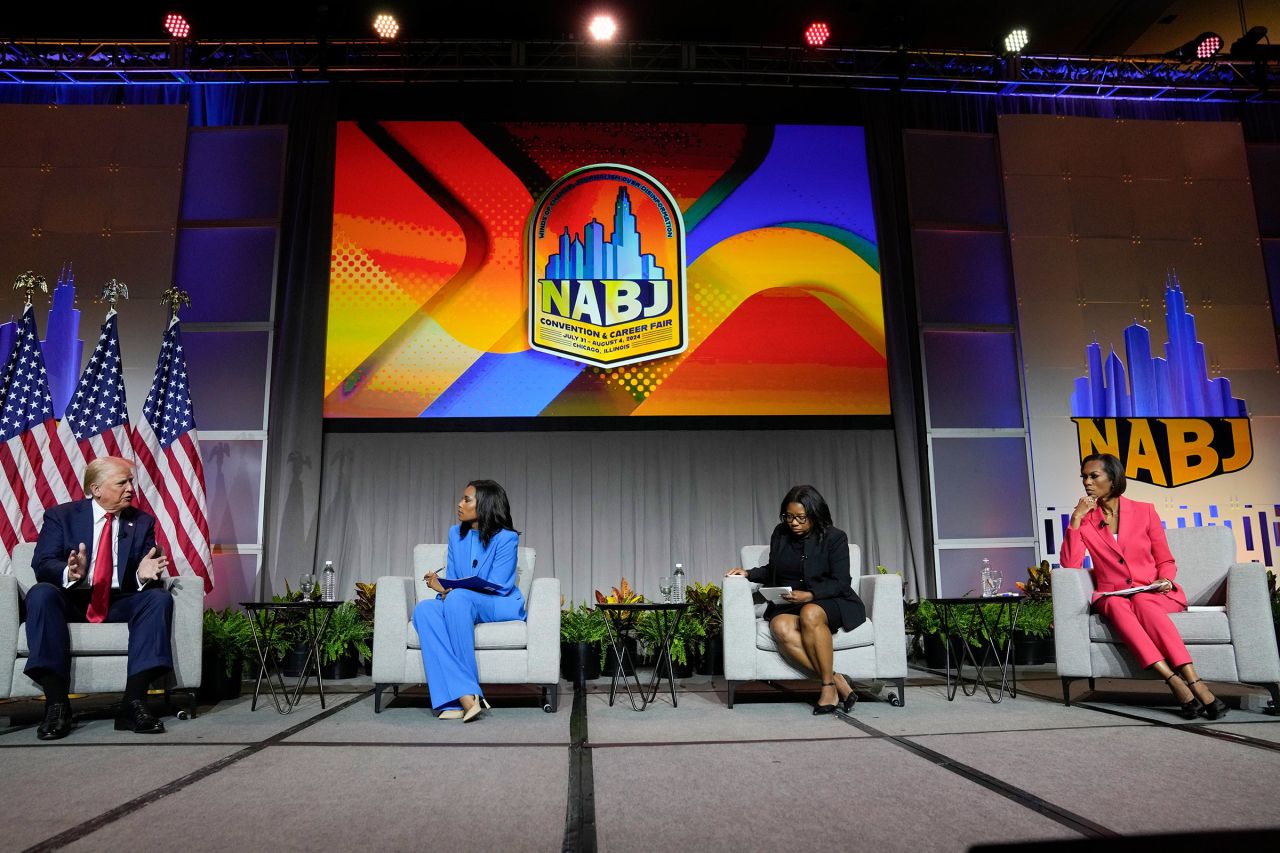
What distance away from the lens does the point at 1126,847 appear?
85 cm

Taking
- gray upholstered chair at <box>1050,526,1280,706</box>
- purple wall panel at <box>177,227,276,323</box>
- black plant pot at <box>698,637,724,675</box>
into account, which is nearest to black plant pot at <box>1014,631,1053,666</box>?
gray upholstered chair at <box>1050,526,1280,706</box>

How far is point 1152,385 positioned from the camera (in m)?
6.87

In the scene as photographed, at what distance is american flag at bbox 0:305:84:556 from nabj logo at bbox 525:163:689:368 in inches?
122

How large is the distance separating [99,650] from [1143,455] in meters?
7.08

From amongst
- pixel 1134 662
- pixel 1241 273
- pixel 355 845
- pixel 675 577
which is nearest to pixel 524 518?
pixel 675 577

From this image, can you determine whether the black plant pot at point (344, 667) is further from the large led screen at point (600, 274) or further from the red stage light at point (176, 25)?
the red stage light at point (176, 25)

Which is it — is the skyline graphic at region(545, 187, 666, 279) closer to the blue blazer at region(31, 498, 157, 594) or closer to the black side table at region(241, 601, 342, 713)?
the black side table at region(241, 601, 342, 713)

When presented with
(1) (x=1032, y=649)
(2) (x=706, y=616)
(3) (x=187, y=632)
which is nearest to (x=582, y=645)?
(2) (x=706, y=616)

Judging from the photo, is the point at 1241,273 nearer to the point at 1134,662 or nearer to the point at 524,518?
the point at 1134,662

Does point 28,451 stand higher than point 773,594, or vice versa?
point 28,451

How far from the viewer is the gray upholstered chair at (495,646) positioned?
3812 mm

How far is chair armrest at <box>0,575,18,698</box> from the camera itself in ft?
11.0

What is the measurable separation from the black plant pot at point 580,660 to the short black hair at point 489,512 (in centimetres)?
118

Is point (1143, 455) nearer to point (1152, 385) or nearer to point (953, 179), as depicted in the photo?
point (1152, 385)
